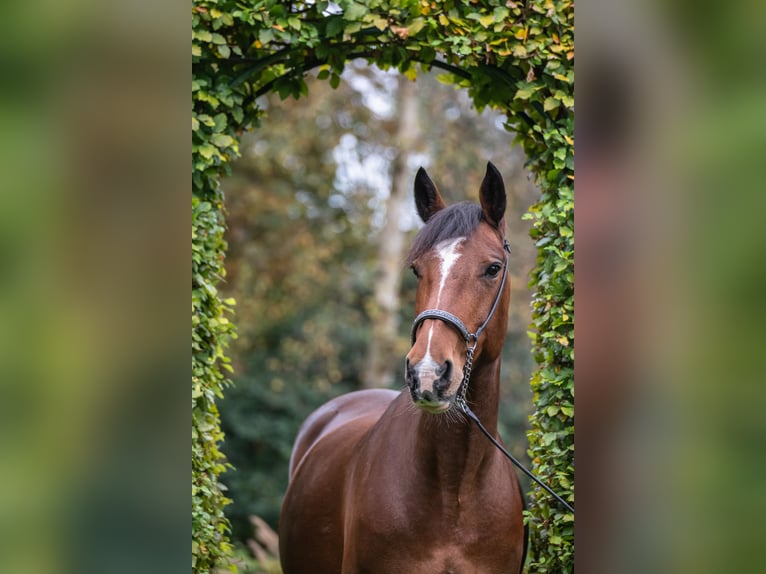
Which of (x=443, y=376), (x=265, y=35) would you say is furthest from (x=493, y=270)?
(x=265, y=35)

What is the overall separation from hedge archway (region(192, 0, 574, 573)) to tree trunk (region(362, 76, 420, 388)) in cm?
722

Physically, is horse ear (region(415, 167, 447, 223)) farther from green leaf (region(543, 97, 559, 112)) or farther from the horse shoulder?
the horse shoulder

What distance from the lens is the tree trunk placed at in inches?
457

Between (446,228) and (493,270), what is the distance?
27 centimetres

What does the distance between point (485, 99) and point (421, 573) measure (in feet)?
9.17

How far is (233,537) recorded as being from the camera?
12078 millimetres

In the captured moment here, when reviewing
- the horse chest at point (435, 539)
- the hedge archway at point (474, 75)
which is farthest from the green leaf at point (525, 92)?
the horse chest at point (435, 539)

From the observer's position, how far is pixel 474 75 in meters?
4.46

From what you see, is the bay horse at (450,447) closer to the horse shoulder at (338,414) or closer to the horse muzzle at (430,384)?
the horse muzzle at (430,384)

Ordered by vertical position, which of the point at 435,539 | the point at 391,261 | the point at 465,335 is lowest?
the point at 435,539

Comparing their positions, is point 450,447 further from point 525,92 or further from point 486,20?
point 486,20

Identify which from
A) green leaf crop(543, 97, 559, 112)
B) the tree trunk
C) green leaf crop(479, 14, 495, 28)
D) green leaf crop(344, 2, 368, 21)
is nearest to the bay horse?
green leaf crop(543, 97, 559, 112)
